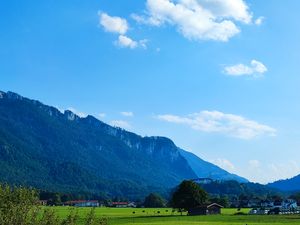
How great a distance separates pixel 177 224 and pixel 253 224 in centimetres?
1072

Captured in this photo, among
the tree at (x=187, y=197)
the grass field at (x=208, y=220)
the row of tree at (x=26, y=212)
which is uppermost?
the tree at (x=187, y=197)

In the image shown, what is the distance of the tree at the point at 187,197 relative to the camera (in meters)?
118

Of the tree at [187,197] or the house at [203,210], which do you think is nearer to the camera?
the tree at [187,197]

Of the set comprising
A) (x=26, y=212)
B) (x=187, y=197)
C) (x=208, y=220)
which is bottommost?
(x=208, y=220)

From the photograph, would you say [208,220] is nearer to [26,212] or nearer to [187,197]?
[187,197]

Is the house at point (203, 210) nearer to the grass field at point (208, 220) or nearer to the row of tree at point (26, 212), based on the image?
the grass field at point (208, 220)

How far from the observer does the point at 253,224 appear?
6606 centimetres

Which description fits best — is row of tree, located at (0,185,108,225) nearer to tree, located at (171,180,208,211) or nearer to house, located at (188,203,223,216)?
tree, located at (171,180,208,211)

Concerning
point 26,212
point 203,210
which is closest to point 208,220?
point 203,210

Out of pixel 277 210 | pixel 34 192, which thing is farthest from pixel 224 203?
pixel 34 192

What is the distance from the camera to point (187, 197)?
118438mm

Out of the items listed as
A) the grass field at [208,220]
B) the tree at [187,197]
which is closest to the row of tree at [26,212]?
the grass field at [208,220]

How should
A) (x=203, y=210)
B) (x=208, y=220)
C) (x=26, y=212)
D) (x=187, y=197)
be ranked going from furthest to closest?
(x=203, y=210) → (x=187, y=197) → (x=208, y=220) → (x=26, y=212)

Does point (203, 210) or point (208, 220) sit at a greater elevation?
point (203, 210)
